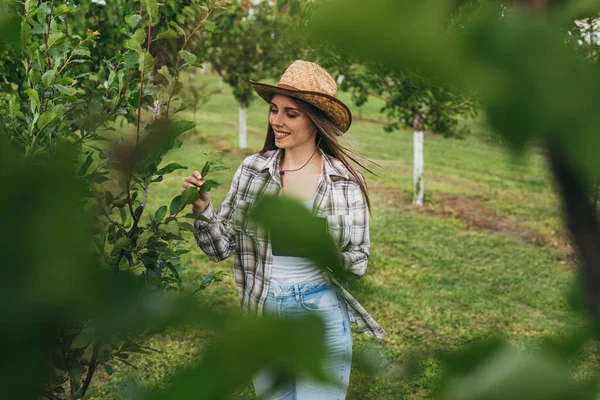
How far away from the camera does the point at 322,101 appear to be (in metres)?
3.10

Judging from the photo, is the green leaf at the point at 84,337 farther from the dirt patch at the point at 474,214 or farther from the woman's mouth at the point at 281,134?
the dirt patch at the point at 474,214

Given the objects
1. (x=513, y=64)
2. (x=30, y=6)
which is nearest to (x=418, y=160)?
(x=30, y=6)

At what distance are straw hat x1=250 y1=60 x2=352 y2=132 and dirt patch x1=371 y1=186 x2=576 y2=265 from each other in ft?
20.5

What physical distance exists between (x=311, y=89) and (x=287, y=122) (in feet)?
0.69

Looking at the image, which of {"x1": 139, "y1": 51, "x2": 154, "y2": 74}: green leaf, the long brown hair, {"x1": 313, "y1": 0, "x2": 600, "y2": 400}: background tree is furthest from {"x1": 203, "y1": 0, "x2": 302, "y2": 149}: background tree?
{"x1": 313, "y1": 0, "x2": 600, "y2": 400}: background tree

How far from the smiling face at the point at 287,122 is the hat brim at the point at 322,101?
50 millimetres

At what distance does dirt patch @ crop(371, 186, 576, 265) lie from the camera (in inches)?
369

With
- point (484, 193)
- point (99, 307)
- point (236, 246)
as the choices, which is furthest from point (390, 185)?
point (99, 307)

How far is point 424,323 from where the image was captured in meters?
6.18

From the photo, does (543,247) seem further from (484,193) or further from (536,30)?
(536,30)

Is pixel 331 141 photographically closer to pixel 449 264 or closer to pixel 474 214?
pixel 449 264

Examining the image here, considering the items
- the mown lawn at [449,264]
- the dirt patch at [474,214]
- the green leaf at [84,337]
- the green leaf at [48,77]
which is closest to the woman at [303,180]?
the mown lawn at [449,264]

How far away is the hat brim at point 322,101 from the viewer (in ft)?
9.91

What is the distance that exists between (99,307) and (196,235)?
2.61 m
